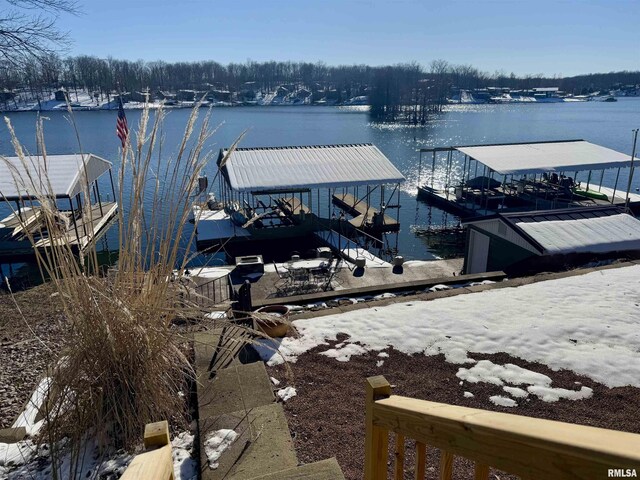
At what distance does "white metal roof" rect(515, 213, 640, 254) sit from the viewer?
7977 mm

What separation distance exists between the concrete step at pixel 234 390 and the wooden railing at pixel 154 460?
1.51 meters

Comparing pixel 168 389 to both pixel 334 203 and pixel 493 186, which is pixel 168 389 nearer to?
pixel 334 203

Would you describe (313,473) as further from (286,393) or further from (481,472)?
(481,472)

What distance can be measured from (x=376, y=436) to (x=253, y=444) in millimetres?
1265

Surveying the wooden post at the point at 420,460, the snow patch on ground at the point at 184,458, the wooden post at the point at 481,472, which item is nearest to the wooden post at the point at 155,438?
the wooden post at the point at 420,460

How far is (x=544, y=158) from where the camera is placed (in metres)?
19.4

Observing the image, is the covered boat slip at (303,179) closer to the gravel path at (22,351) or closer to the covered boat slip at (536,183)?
the covered boat slip at (536,183)

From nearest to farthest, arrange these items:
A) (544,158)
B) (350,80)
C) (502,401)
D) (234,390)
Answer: (234,390) → (502,401) → (544,158) → (350,80)

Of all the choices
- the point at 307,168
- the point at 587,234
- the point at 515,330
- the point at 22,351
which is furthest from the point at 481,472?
the point at 307,168

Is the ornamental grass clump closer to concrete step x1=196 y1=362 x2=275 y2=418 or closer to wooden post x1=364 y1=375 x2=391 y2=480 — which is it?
concrete step x1=196 y1=362 x2=275 y2=418

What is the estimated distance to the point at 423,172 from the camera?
30641 millimetres

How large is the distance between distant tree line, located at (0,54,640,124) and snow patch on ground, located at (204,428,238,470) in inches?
2238

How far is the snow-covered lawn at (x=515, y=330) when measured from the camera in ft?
12.5

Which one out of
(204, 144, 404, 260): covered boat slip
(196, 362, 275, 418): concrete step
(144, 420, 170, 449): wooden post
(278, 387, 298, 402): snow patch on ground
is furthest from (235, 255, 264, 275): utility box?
(144, 420, 170, 449): wooden post
